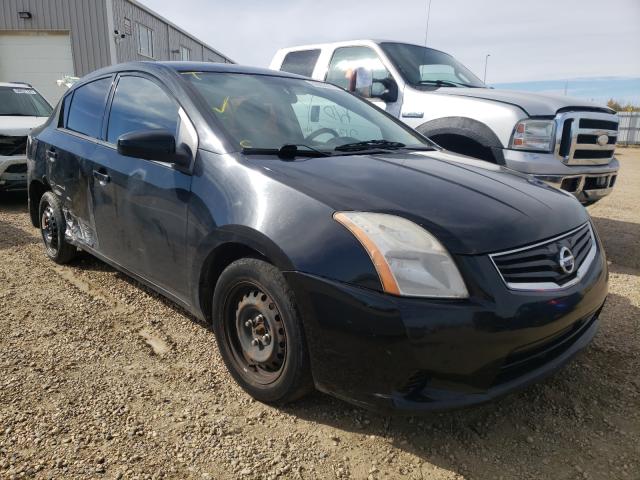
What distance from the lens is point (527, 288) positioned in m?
1.90

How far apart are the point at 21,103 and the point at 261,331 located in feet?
24.7

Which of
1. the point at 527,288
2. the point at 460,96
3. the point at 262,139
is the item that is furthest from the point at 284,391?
the point at 460,96

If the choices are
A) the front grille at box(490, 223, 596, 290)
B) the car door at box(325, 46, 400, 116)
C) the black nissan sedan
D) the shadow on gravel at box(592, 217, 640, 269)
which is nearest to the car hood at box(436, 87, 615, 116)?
the car door at box(325, 46, 400, 116)

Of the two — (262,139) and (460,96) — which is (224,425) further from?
(460,96)

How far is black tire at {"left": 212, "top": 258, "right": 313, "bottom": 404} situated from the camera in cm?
204

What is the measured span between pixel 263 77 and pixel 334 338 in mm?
1994

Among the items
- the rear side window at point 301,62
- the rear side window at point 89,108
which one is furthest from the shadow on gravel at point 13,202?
the rear side window at point 301,62

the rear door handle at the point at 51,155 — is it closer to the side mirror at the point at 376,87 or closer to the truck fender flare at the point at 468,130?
the side mirror at the point at 376,87

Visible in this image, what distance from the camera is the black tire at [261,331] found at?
6.69 feet

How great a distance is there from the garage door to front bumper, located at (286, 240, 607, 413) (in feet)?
55.7

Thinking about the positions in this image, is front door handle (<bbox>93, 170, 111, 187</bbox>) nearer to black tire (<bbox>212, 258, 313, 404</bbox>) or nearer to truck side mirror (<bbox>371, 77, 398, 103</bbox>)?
black tire (<bbox>212, 258, 313, 404</bbox>)

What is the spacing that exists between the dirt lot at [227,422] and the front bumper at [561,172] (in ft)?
5.48

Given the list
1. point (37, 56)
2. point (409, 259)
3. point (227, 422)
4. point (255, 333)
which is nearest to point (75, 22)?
point (37, 56)

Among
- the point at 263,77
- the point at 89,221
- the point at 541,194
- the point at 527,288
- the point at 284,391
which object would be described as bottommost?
the point at 284,391
